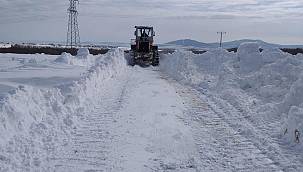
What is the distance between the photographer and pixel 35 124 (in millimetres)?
8297

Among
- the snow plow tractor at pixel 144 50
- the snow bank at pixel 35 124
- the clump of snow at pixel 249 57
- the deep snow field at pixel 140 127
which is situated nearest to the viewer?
the snow bank at pixel 35 124

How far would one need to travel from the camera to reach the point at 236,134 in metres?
9.49

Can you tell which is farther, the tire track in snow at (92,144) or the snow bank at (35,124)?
the tire track in snow at (92,144)

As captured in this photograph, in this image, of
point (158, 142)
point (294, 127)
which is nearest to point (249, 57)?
point (294, 127)

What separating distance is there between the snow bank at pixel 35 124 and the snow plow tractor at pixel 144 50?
83.2 feet

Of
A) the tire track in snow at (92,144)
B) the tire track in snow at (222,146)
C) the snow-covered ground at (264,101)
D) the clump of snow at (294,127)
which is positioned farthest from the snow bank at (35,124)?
the clump of snow at (294,127)

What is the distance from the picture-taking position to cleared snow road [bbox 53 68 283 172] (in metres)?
7.17

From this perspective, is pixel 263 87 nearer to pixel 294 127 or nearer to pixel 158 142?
pixel 294 127

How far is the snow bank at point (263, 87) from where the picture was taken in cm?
1035

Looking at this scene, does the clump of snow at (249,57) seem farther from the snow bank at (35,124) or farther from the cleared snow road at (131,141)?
the snow bank at (35,124)

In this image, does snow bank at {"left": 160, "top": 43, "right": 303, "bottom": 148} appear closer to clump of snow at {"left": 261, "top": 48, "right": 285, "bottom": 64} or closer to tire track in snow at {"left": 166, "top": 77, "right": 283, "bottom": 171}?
clump of snow at {"left": 261, "top": 48, "right": 285, "bottom": 64}

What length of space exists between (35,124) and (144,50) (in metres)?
29.9

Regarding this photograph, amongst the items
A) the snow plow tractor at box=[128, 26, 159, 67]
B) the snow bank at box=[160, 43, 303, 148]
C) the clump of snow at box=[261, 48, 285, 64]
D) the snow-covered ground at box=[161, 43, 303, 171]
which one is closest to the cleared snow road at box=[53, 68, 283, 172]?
the snow-covered ground at box=[161, 43, 303, 171]

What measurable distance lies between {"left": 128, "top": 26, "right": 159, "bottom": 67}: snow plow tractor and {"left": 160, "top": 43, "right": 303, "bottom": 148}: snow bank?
847 cm
